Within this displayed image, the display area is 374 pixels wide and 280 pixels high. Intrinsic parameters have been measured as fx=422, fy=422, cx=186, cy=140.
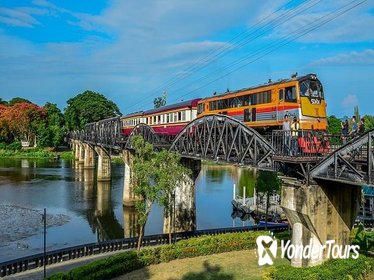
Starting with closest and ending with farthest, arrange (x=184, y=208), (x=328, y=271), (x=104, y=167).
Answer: (x=328, y=271) → (x=184, y=208) → (x=104, y=167)

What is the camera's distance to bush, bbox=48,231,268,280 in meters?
22.8

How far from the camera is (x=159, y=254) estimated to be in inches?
1058

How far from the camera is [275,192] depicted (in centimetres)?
5725

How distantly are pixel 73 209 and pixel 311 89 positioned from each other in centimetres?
3798

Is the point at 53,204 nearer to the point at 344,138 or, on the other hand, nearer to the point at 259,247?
the point at 259,247

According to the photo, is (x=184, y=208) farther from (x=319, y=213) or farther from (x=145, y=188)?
(x=319, y=213)

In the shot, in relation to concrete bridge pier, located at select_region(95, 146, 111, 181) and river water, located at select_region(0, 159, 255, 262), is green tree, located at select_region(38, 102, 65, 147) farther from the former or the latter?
concrete bridge pier, located at select_region(95, 146, 111, 181)

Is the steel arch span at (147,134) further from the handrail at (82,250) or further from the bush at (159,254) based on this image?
the bush at (159,254)

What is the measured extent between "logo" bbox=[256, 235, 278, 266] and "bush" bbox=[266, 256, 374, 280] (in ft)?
16.7

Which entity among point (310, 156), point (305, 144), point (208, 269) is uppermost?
point (305, 144)

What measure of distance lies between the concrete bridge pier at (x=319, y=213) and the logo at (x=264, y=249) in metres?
2.67

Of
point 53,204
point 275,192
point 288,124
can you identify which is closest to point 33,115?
point 53,204

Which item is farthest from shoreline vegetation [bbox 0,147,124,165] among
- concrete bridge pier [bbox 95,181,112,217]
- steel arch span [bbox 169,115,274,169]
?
steel arch span [bbox 169,115,274,169]

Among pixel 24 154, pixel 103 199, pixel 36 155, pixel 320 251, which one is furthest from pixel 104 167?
pixel 320 251
